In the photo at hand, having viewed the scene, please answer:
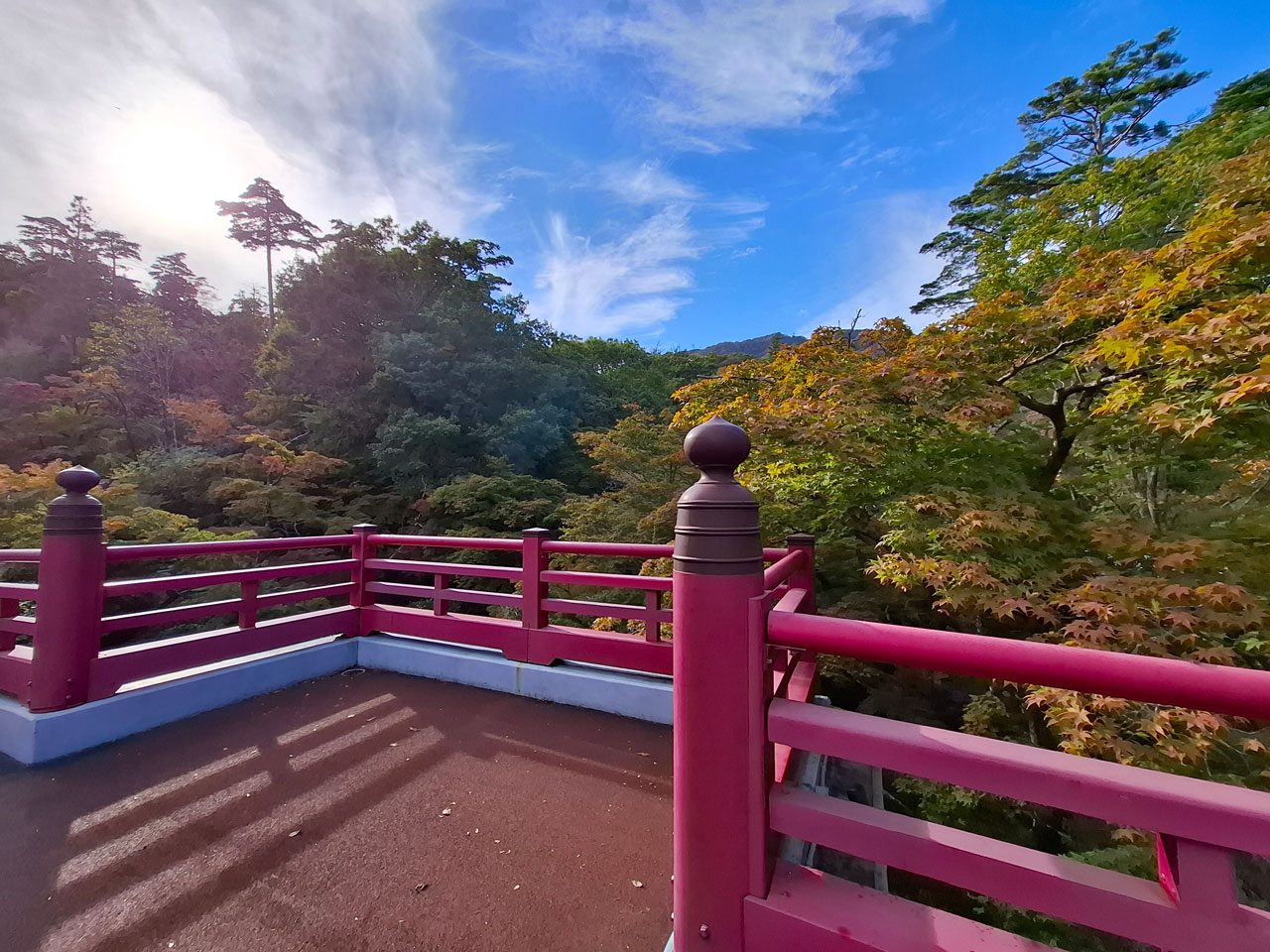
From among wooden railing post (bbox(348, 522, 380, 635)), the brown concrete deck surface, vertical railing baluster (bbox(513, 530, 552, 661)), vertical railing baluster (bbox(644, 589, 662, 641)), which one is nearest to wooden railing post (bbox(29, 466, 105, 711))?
the brown concrete deck surface

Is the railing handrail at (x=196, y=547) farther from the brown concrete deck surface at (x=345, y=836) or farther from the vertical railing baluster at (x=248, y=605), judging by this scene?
the brown concrete deck surface at (x=345, y=836)

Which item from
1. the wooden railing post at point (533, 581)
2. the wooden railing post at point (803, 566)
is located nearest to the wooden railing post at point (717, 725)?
the wooden railing post at point (803, 566)

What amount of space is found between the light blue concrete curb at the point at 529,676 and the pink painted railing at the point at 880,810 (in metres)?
1.58

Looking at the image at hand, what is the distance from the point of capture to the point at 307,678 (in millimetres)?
3092

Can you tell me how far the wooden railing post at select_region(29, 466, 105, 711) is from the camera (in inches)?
89.0

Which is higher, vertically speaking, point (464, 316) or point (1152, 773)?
point (464, 316)

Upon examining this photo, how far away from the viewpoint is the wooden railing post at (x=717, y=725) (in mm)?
1010

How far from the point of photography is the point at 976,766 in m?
0.87

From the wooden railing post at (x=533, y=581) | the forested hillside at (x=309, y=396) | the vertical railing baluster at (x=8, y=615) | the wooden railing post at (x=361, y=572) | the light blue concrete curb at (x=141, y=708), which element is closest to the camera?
the light blue concrete curb at (x=141, y=708)

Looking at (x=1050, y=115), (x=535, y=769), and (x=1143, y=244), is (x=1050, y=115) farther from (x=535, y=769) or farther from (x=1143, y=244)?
(x=535, y=769)

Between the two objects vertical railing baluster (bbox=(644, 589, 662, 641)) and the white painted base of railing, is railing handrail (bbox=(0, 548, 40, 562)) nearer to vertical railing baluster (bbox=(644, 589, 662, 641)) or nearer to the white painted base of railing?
the white painted base of railing

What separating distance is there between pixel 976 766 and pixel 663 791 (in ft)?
4.77

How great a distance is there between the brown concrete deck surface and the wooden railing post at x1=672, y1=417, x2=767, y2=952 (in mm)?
529

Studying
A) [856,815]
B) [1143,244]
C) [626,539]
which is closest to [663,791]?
[856,815]
